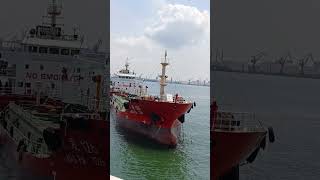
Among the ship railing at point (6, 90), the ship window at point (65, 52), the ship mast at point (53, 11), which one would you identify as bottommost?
the ship railing at point (6, 90)

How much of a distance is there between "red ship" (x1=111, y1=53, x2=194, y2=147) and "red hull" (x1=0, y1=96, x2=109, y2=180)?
615cm

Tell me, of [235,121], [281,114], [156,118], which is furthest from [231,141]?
[156,118]

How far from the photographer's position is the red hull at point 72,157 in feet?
10.9

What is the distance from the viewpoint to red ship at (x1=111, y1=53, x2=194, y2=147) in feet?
31.3

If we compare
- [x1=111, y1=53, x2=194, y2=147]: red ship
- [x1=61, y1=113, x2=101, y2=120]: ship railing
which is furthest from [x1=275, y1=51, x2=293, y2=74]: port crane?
[x1=111, y1=53, x2=194, y2=147]: red ship

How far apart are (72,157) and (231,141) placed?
133 cm

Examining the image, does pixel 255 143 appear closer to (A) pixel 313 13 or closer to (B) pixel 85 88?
(A) pixel 313 13

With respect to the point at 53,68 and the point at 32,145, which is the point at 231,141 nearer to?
the point at 53,68

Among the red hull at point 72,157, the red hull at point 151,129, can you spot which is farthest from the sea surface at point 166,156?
the red hull at point 72,157

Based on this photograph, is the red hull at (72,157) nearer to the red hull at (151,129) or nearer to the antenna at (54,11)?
the antenna at (54,11)

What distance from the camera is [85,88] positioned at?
10.9ft

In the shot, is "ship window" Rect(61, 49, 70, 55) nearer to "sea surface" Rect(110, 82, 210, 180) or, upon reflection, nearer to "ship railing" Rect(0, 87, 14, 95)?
"ship railing" Rect(0, 87, 14, 95)

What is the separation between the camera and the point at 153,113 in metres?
9.63

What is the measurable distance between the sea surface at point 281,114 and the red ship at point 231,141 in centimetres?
7
